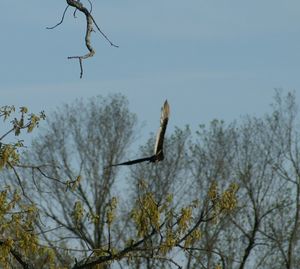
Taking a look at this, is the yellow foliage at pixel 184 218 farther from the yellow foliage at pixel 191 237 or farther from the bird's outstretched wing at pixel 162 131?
the bird's outstretched wing at pixel 162 131

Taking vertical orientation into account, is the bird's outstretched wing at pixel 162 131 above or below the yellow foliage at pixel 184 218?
below

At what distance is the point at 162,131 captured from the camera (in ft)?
23.7

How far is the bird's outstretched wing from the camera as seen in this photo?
722cm

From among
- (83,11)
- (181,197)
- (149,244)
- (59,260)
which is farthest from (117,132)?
(83,11)

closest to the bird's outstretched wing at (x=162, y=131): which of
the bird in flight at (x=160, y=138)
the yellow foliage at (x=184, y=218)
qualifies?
the bird in flight at (x=160, y=138)

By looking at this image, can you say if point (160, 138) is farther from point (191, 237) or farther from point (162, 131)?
point (191, 237)

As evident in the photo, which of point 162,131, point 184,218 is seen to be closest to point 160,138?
point 162,131

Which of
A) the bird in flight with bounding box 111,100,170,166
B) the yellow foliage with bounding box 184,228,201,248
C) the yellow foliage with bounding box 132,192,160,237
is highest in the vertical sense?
the yellow foliage with bounding box 132,192,160,237

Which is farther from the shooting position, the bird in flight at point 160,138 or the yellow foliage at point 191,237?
the yellow foliage at point 191,237

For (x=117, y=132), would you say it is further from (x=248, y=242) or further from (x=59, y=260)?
(x=59, y=260)

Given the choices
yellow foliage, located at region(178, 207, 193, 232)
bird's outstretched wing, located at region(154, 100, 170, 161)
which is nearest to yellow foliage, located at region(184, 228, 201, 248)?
yellow foliage, located at region(178, 207, 193, 232)

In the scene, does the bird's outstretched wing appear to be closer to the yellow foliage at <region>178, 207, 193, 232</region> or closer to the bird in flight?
the bird in flight

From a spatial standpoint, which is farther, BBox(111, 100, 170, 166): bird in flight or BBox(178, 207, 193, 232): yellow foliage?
BBox(178, 207, 193, 232): yellow foliage

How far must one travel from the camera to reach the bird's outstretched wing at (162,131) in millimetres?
7219
